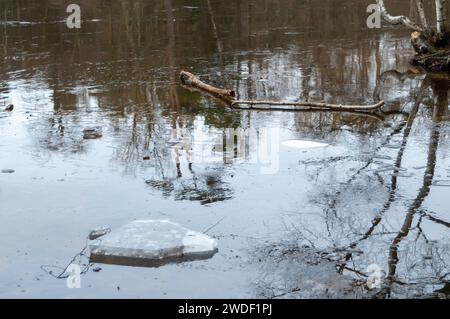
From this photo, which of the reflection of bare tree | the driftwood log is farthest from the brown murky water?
the driftwood log

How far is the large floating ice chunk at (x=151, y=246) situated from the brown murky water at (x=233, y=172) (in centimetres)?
17

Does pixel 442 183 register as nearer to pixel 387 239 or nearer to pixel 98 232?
pixel 387 239

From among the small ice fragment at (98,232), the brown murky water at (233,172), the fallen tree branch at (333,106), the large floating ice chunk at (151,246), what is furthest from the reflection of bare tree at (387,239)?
the fallen tree branch at (333,106)

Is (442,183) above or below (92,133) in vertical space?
below

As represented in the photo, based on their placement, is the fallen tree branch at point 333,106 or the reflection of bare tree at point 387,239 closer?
the reflection of bare tree at point 387,239

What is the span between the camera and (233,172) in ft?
30.5

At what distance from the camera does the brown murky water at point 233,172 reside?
6.45 metres

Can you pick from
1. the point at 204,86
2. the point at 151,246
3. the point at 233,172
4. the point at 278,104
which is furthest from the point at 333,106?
the point at 151,246

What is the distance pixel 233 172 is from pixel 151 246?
264 cm

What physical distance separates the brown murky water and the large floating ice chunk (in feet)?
0.56

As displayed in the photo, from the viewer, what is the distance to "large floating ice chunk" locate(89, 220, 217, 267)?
6.75m

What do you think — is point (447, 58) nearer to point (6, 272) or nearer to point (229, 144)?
point (229, 144)

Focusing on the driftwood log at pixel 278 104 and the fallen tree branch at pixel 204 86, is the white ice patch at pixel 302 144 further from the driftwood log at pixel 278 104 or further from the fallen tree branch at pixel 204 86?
the fallen tree branch at pixel 204 86

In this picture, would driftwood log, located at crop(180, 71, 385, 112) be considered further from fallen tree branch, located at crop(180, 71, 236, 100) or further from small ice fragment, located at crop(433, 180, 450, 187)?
small ice fragment, located at crop(433, 180, 450, 187)
